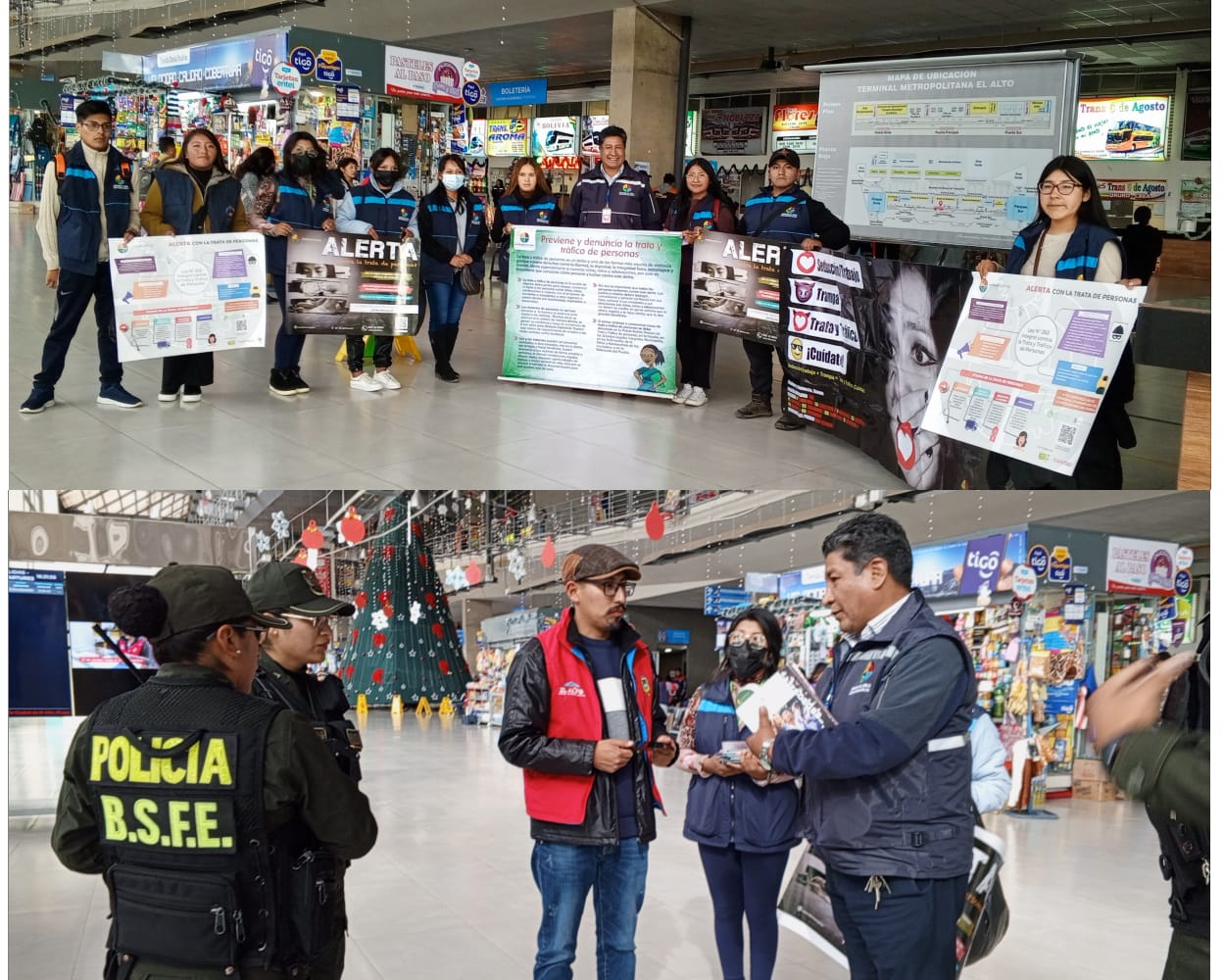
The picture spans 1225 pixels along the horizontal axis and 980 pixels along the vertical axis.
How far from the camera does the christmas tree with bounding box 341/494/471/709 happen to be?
466 cm

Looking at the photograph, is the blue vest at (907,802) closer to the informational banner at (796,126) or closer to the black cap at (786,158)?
the black cap at (786,158)

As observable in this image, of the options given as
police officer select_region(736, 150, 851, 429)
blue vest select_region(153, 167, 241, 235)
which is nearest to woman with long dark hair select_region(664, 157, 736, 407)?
police officer select_region(736, 150, 851, 429)

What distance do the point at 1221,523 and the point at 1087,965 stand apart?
7.86 ft

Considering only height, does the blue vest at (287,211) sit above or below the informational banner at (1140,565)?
above

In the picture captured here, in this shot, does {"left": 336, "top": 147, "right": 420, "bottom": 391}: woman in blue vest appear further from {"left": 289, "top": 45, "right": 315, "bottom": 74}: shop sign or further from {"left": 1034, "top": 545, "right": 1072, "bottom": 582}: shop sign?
{"left": 289, "top": 45, "right": 315, "bottom": 74}: shop sign

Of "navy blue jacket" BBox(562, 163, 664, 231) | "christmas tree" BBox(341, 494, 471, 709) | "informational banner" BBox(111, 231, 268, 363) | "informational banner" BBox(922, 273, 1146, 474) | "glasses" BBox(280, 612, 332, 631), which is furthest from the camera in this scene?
"navy blue jacket" BBox(562, 163, 664, 231)

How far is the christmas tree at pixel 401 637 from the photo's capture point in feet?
15.3

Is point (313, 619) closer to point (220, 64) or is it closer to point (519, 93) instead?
point (220, 64)

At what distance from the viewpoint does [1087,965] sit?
4055 millimetres

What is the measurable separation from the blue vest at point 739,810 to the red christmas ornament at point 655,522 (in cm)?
143

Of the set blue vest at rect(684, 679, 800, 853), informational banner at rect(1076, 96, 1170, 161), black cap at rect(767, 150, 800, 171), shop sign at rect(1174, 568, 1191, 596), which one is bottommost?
shop sign at rect(1174, 568, 1191, 596)

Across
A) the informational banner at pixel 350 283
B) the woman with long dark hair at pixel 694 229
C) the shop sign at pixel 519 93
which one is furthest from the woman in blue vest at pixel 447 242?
the shop sign at pixel 519 93

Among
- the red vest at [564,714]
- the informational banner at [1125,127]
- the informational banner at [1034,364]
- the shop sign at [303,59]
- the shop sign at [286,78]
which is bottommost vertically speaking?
the red vest at [564,714]

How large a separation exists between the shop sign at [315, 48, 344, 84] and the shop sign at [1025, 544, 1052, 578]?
11477 millimetres
